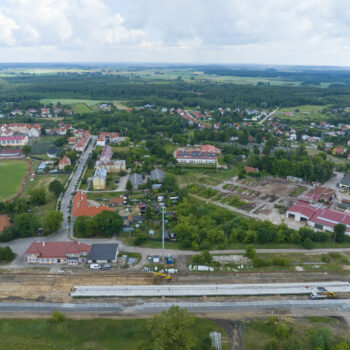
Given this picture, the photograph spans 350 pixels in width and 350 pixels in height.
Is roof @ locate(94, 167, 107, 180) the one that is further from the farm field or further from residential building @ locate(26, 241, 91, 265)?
the farm field

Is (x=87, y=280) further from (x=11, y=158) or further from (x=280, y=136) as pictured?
(x=280, y=136)

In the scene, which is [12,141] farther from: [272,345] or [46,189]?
[272,345]

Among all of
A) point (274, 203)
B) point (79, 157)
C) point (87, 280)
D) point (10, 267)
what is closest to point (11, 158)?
point (79, 157)

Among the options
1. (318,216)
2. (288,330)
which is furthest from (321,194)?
(288,330)

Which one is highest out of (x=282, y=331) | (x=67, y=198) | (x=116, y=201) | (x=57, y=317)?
(x=282, y=331)

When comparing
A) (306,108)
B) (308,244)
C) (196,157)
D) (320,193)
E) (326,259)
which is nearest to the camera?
(326,259)

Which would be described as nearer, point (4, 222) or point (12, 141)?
point (4, 222)

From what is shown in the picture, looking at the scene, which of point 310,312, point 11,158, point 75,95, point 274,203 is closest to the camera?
point 310,312
